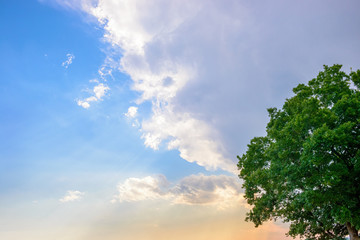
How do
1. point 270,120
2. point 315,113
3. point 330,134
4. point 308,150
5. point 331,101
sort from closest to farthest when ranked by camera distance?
point 330,134
point 308,150
point 315,113
point 331,101
point 270,120

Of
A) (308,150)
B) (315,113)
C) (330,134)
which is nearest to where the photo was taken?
(330,134)

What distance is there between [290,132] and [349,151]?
18.3ft

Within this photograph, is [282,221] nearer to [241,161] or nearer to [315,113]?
[241,161]

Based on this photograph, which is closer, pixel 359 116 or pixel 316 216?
pixel 359 116

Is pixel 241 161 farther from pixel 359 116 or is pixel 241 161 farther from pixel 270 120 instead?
pixel 359 116

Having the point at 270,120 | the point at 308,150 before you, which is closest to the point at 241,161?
the point at 270,120

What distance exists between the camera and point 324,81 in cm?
2712

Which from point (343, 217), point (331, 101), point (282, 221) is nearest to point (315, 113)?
point (331, 101)

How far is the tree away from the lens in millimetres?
20328

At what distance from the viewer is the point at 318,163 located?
20203 millimetres

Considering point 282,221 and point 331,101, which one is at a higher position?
point 331,101

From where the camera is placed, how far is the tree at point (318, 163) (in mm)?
20328

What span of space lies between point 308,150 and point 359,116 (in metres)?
6.11

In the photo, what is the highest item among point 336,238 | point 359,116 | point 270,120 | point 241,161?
point 270,120
